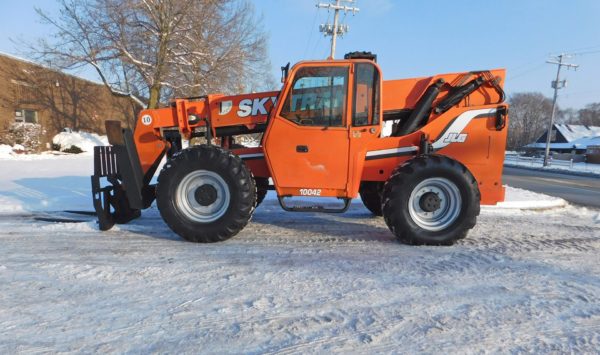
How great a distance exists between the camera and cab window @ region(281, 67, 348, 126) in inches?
183

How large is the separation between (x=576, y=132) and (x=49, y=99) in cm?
7371

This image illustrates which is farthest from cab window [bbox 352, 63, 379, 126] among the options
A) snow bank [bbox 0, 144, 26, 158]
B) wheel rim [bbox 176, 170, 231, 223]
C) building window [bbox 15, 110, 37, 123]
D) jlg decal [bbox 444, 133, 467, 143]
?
building window [bbox 15, 110, 37, 123]

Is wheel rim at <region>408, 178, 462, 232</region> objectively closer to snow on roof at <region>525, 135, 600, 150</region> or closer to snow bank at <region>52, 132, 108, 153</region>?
snow bank at <region>52, 132, 108, 153</region>

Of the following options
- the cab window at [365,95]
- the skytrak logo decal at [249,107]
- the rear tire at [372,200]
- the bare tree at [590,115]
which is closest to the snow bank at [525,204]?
the rear tire at [372,200]

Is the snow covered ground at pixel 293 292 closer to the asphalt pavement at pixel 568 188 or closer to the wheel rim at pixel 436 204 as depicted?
the wheel rim at pixel 436 204

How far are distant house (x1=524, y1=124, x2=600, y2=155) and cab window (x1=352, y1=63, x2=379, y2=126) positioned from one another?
6466 cm

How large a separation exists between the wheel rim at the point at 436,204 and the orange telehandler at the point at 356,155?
0.04 ft

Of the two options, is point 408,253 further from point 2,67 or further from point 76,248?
point 2,67

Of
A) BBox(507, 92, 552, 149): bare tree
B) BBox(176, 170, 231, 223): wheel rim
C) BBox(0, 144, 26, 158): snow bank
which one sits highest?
BBox(507, 92, 552, 149): bare tree

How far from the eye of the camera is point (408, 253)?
4.18m

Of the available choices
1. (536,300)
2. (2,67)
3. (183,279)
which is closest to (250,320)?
(183,279)

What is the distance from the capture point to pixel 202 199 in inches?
185

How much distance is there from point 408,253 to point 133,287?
282 cm

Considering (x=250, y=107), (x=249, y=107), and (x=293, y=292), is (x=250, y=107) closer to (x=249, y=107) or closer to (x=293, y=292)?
(x=249, y=107)
